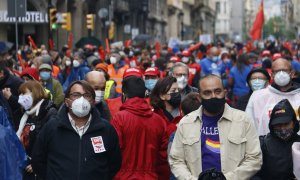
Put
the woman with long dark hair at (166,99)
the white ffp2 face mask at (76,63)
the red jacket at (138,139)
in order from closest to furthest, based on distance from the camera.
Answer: the red jacket at (138,139) → the woman with long dark hair at (166,99) → the white ffp2 face mask at (76,63)

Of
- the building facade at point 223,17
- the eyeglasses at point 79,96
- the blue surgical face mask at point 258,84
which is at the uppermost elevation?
the building facade at point 223,17

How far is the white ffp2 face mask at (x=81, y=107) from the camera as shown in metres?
6.84

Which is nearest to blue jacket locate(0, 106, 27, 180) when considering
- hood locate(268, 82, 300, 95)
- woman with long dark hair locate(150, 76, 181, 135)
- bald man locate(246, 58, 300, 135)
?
woman with long dark hair locate(150, 76, 181, 135)

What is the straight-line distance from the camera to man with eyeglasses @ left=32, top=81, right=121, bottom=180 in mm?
6754

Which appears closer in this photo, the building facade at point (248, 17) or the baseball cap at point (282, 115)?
the baseball cap at point (282, 115)

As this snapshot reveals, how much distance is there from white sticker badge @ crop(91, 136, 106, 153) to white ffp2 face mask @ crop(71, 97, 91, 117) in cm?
22

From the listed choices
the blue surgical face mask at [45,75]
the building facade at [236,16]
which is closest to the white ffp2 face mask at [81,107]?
the blue surgical face mask at [45,75]

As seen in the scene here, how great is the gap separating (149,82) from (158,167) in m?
3.35

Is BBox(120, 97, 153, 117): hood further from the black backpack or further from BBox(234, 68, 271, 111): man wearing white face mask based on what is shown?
BBox(234, 68, 271, 111): man wearing white face mask

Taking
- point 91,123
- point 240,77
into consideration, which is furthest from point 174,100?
point 240,77

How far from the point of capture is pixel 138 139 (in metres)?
7.39

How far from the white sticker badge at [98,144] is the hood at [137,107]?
26.8 inches

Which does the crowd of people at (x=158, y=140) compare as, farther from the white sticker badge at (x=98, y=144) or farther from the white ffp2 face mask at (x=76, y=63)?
the white ffp2 face mask at (x=76, y=63)

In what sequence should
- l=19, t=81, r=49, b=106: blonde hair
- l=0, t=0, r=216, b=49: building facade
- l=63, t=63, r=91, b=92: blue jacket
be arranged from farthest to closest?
l=0, t=0, r=216, b=49: building facade
l=63, t=63, r=91, b=92: blue jacket
l=19, t=81, r=49, b=106: blonde hair
